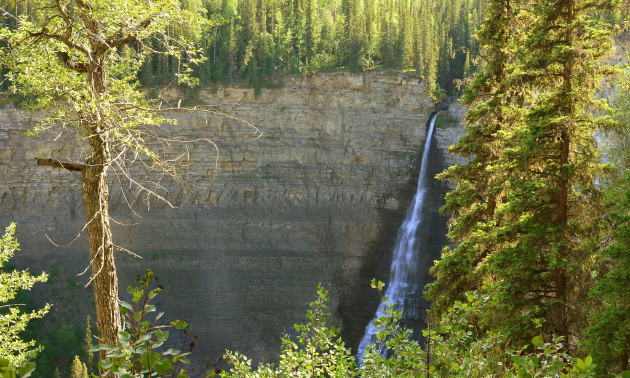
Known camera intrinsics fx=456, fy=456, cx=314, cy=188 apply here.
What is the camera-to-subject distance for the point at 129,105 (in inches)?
209

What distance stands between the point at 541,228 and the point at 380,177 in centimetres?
2504

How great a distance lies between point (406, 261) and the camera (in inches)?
1190

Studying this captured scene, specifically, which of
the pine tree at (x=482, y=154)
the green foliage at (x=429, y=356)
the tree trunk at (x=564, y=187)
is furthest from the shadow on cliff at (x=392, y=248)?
the green foliage at (x=429, y=356)

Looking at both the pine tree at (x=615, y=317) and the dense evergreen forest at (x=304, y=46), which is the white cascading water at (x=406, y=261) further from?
the pine tree at (x=615, y=317)

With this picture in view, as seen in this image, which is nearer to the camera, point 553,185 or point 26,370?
point 26,370

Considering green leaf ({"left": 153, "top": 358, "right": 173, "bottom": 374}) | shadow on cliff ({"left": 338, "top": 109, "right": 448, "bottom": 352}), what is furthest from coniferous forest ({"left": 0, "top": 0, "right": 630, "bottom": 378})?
shadow on cliff ({"left": 338, "top": 109, "right": 448, "bottom": 352})

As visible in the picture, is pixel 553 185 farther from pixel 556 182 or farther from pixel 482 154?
pixel 482 154

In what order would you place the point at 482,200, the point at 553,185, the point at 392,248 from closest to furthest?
the point at 553,185, the point at 482,200, the point at 392,248

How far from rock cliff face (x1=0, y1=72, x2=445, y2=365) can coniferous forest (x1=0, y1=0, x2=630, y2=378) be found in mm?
19558

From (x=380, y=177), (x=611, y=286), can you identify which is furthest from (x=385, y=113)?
(x=611, y=286)

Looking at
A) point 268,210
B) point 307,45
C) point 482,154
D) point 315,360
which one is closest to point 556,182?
point 482,154

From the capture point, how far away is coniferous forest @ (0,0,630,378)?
351cm

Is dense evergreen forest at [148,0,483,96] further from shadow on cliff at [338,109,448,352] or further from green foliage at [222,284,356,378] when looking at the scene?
green foliage at [222,284,356,378]

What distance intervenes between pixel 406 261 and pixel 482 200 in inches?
785
